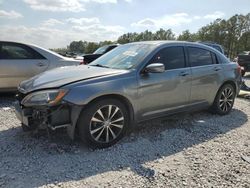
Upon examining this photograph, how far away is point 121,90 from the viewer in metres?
3.70

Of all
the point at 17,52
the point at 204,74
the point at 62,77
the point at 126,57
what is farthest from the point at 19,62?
the point at 204,74

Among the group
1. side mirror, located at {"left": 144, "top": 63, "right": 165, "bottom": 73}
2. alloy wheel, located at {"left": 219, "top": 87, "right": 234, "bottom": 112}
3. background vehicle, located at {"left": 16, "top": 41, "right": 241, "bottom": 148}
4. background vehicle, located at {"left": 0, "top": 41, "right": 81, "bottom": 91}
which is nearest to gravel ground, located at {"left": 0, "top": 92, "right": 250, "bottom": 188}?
background vehicle, located at {"left": 16, "top": 41, "right": 241, "bottom": 148}

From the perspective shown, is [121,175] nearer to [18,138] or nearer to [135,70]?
[135,70]

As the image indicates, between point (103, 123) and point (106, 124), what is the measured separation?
5cm

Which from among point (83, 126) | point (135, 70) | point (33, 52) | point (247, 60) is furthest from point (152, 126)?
point (247, 60)

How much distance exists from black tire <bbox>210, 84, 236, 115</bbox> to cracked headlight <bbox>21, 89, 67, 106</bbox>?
331cm

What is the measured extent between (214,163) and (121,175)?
1255 millimetres

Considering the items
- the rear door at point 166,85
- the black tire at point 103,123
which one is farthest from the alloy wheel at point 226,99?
the black tire at point 103,123

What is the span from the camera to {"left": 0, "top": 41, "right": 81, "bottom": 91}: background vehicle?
6098 millimetres

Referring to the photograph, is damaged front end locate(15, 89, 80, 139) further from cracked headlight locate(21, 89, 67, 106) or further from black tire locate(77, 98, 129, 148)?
black tire locate(77, 98, 129, 148)

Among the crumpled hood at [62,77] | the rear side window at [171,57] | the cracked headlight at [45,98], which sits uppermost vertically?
the rear side window at [171,57]

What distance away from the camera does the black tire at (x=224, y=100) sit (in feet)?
17.5

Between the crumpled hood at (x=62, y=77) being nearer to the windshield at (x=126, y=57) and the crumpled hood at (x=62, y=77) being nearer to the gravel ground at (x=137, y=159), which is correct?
the windshield at (x=126, y=57)

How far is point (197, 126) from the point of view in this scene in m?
4.76
